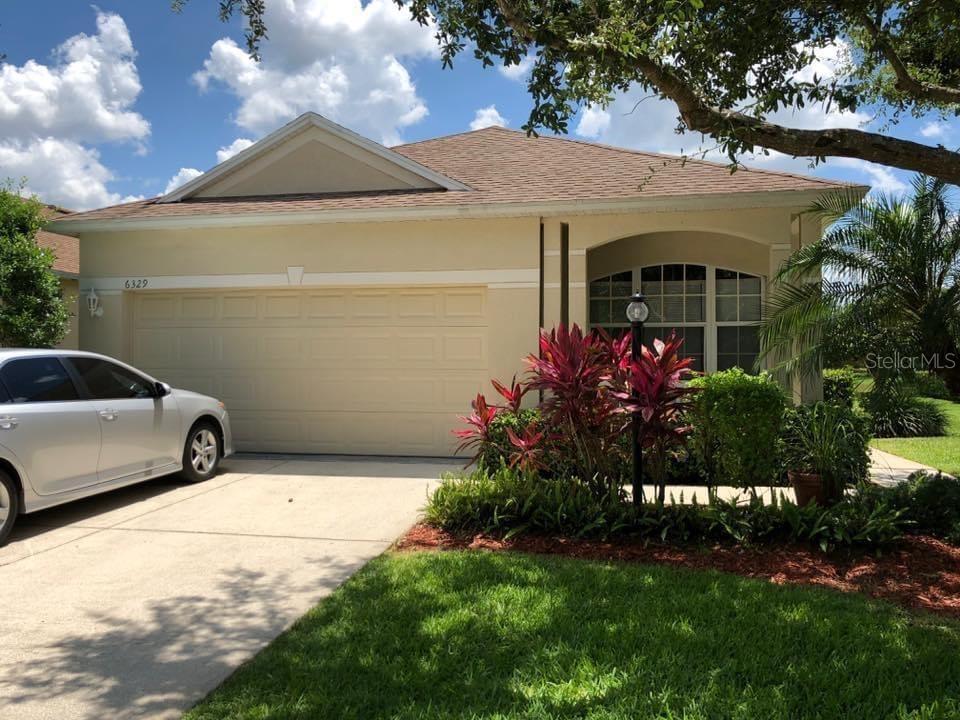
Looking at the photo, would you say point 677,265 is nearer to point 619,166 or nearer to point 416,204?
point 619,166

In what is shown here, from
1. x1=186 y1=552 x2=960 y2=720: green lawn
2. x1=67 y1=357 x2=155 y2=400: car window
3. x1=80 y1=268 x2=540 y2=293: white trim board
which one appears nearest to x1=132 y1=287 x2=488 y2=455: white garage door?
x1=80 y1=268 x2=540 y2=293: white trim board

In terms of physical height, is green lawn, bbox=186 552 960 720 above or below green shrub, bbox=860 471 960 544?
below

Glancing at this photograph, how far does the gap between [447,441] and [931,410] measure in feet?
32.3

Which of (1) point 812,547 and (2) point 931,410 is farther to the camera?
(2) point 931,410

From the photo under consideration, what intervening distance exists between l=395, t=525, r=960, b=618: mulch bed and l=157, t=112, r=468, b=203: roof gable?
6.20m

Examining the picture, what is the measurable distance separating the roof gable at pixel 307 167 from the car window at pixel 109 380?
4.43m

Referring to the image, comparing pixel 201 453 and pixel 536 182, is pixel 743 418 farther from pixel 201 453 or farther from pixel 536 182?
pixel 201 453

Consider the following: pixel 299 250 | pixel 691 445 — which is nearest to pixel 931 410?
pixel 691 445

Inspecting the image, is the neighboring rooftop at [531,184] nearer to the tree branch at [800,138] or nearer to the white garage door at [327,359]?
the white garage door at [327,359]

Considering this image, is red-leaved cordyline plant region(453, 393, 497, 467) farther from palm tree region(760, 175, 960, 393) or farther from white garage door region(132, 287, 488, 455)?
palm tree region(760, 175, 960, 393)

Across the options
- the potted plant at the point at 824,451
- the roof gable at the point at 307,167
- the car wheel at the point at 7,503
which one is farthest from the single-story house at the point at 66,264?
the potted plant at the point at 824,451

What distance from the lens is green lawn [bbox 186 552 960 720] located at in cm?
312

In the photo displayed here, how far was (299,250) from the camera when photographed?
9898 mm

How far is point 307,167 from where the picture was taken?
1071cm
